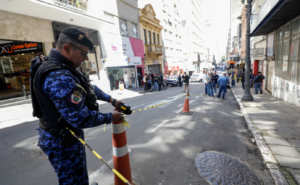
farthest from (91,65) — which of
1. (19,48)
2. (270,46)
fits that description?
(270,46)

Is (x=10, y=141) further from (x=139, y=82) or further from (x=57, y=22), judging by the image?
(x=139, y=82)

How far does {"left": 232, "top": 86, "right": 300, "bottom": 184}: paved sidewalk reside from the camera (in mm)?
2943

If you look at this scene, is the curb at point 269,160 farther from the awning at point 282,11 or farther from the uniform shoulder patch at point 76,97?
the awning at point 282,11

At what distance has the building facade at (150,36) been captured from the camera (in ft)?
78.2

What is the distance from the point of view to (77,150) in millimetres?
1776

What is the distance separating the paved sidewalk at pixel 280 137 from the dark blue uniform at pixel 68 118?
323 centimetres

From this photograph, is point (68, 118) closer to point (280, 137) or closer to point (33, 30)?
point (280, 137)

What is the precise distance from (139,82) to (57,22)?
40.0 ft

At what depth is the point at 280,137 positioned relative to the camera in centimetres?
409

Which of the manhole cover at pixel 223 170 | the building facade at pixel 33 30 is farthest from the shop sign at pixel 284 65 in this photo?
the building facade at pixel 33 30

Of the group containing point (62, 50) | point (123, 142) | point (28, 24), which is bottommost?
point (123, 142)

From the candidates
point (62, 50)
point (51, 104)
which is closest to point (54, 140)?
point (51, 104)

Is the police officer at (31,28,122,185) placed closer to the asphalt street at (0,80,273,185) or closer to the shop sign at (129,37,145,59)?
the asphalt street at (0,80,273,185)

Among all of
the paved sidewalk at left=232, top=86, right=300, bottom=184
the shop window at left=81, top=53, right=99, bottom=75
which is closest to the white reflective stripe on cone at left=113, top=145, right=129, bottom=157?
the paved sidewalk at left=232, top=86, right=300, bottom=184
